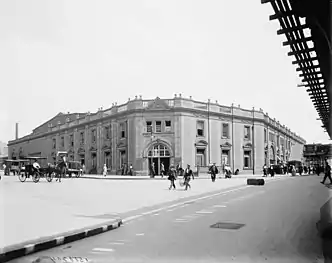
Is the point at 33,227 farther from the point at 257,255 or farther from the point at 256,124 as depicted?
the point at 256,124

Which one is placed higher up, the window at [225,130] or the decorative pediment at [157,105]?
the decorative pediment at [157,105]

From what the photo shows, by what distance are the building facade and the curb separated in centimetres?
3473

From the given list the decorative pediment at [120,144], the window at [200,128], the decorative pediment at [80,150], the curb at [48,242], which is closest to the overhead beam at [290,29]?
the curb at [48,242]

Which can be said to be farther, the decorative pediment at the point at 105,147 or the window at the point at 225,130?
the decorative pediment at the point at 105,147

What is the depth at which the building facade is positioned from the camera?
47.7 meters

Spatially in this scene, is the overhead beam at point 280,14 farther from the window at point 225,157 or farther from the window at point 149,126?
the window at point 225,157

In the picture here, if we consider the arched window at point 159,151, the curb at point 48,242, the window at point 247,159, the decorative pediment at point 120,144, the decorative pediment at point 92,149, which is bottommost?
the curb at point 48,242

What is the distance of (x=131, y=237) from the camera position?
25.9 feet

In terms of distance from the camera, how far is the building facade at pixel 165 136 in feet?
156

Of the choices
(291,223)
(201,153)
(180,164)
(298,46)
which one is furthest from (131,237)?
(201,153)

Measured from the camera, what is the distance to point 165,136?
1877 inches

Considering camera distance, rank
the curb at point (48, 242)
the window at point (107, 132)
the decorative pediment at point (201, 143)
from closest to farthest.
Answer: the curb at point (48, 242)
the decorative pediment at point (201, 143)
the window at point (107, 132)

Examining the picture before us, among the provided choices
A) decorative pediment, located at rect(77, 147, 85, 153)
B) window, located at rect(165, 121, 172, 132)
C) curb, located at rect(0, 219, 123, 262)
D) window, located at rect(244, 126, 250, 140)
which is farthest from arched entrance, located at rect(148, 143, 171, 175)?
curb, located at rect(0, 219, 123, 262)

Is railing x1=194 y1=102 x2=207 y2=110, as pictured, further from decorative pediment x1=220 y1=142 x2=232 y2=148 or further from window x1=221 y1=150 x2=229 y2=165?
window x1=221 y1=150 x2=229 y2=165
